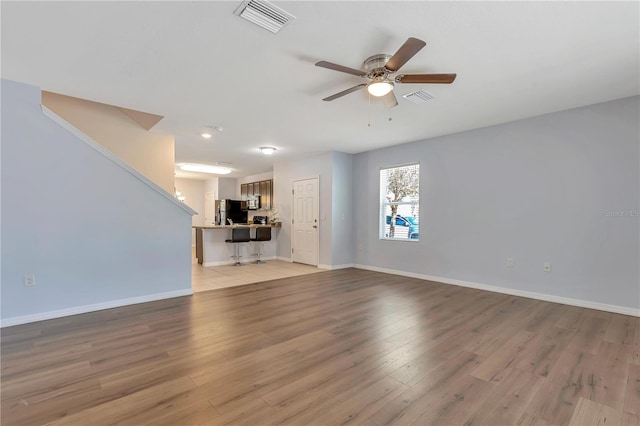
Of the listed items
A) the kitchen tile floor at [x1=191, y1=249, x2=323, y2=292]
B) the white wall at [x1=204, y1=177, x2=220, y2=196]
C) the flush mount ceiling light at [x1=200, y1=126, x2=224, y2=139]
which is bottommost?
the kitchen tile floor at [x1=191, y1=249, x2=323, y2=292]

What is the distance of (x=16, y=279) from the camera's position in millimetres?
3148

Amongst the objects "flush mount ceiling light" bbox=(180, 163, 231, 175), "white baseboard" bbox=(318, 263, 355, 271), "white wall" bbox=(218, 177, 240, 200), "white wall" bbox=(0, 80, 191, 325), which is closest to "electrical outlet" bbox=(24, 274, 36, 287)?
"white wall" bbox=(0, 80, 191, 325)

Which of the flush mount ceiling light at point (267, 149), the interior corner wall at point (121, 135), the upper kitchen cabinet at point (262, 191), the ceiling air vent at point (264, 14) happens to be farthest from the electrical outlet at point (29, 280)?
the upper kitchen cabinet at point (262, 191)

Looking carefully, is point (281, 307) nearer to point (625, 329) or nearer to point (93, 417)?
point (93, 417)

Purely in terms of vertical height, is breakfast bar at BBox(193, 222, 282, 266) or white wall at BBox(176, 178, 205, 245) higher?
white wall at BBox(176, 178, 205, 245)

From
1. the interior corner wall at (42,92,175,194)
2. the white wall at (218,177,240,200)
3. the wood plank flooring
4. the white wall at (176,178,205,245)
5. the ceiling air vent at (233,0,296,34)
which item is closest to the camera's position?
the wood plank flooring

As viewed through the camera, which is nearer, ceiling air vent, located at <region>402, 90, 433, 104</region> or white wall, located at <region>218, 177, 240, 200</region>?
ceiling air vent, located at <region>402, 90, 433, 104</region>

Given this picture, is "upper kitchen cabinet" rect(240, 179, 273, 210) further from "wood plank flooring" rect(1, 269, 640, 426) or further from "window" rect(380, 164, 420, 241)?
"wood plank flooring" rect(1, 269, 640, 426)

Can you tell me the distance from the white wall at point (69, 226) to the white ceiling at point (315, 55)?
0.65 m

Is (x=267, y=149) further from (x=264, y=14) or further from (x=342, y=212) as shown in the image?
(x=264, y=14)

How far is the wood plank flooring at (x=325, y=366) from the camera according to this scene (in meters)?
1.73

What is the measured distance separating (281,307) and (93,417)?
2.22 meters

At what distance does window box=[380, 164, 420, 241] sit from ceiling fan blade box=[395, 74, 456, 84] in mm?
3141

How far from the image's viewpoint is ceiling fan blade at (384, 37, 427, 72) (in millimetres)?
2053
